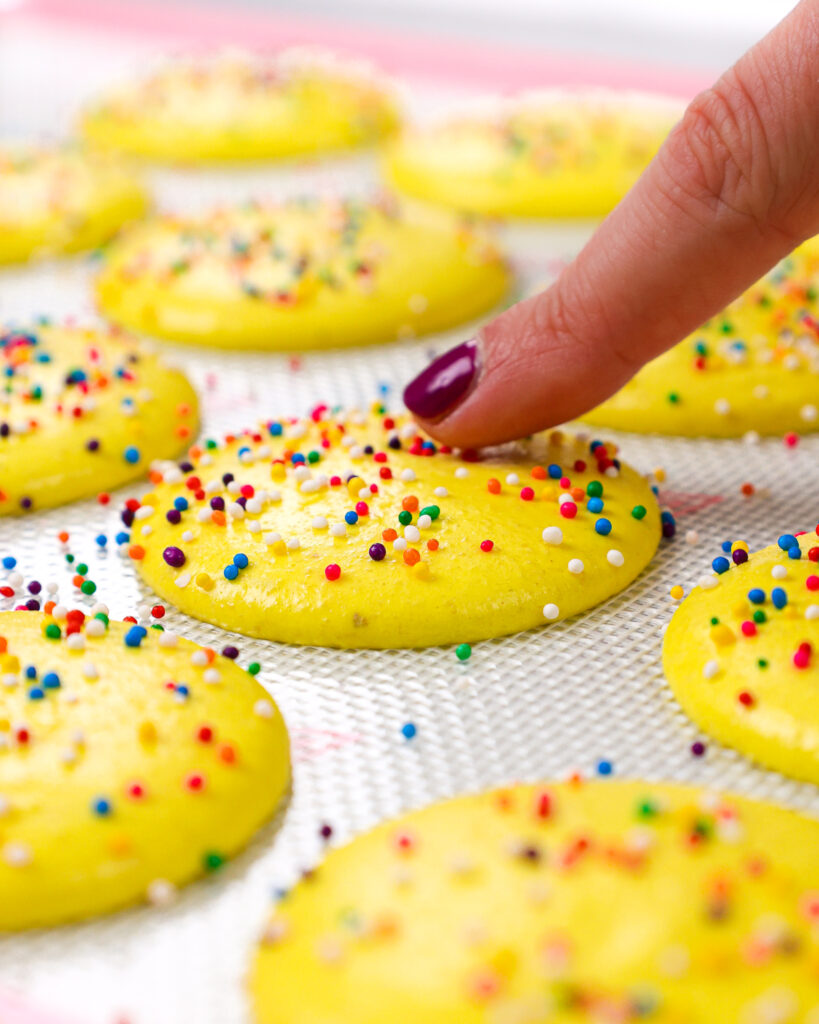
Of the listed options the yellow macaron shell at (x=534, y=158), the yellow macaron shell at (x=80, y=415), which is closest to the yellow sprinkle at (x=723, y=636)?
the yellow macaron shell at (x=80, y=415)

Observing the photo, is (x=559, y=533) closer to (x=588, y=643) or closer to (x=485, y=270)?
(x=588, y=643)

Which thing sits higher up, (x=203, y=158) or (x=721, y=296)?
(x=721, y=296)

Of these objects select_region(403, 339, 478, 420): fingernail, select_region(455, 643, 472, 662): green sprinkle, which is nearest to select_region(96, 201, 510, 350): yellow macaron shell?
select_region(403, 339, 478, 420): fingernail

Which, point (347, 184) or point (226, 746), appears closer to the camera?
point (226, 746)

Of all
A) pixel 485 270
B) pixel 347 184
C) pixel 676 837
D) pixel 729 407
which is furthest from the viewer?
pixel 347 184

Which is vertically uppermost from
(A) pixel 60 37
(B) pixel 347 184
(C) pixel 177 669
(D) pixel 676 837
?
(D) pixel 676 837

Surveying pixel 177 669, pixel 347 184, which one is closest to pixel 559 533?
pixel 177 669

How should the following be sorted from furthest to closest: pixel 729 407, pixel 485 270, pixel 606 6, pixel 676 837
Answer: pixel 606 6
pixel 485 270
pixel 729 407
pixel 676 837
